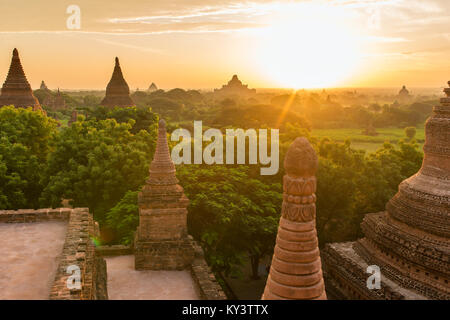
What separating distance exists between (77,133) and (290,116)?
42533 millimetres

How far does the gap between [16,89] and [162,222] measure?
34.5 m

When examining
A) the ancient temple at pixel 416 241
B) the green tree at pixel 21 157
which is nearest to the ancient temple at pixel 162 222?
the ancient temple at pixel 416 241

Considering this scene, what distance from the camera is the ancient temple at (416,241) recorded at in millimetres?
14492

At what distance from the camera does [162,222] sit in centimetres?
1712

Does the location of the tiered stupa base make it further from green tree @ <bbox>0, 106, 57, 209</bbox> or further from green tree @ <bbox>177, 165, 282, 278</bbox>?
green tree @ <bbox>0, 106, 57, 209</bbox>

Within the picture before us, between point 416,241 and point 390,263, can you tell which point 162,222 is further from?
point 416,241

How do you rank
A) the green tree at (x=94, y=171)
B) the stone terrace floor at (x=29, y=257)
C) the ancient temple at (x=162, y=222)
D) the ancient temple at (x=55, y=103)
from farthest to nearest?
the ancient temple at (x=55, y=103), the green tree at (x=94, y=171), the ancient temple at (x=162, y=222), the stone terrace floor at (x=29, y=257)

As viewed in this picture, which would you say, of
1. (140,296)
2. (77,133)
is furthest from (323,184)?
(77,133)

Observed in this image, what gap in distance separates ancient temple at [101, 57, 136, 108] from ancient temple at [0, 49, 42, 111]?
10.1 metres

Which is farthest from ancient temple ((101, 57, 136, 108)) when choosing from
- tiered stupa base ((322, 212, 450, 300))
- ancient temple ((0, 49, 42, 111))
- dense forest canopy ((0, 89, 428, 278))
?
tiered stupa base ((322, 212, 450, 300))

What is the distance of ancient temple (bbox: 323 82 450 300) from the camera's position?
14492mm

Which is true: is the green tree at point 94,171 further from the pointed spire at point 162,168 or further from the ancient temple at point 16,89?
the ancient temple at point 16,89

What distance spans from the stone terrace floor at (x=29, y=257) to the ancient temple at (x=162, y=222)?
11.7 feet
